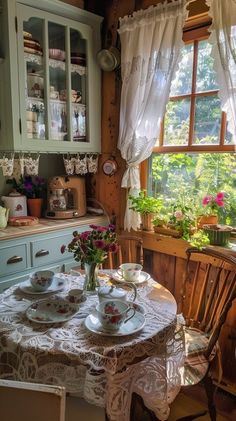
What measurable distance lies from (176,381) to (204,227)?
992 millimetres

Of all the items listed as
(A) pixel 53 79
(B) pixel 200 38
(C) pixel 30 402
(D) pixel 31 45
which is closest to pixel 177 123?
(B) pixel 200 38

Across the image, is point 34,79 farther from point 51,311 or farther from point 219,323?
point 219,323

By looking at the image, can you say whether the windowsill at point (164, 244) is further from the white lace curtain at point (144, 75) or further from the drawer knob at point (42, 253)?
the drawer knob at point (42, 253)

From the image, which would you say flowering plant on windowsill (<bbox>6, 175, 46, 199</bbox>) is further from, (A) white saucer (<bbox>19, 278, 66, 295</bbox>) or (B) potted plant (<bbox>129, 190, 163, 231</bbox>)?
(A) white saucer (<bbox>19, 278, 66, 295</bbox>)

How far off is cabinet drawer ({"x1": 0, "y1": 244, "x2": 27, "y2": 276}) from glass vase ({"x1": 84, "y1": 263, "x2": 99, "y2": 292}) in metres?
0.71

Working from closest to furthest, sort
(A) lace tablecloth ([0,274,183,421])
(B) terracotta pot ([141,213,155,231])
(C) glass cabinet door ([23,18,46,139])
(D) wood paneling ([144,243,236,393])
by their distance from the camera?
(A) lace tablecloth ([0,274,183,421]) < (D) wood paneling ([144,243,236,393]) < (C) glass cabinet door ([23,18,46,139]) < (B) terracotta pot ([141,213,155,231])

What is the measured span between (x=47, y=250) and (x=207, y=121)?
4.42 ft

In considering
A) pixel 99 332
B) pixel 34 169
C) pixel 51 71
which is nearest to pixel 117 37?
pixel 51 71

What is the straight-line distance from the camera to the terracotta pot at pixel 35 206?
246 centimetres

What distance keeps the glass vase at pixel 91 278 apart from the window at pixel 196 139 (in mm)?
1014

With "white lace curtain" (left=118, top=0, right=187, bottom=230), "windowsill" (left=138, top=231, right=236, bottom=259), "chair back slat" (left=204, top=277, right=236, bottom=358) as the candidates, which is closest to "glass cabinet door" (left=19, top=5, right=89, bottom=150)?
"white lace curtain" (left=118, top=0, right=187, bottom=230)

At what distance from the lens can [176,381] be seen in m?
1.23

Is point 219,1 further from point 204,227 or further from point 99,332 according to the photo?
point 99,332

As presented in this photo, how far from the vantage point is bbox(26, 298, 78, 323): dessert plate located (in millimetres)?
1206
